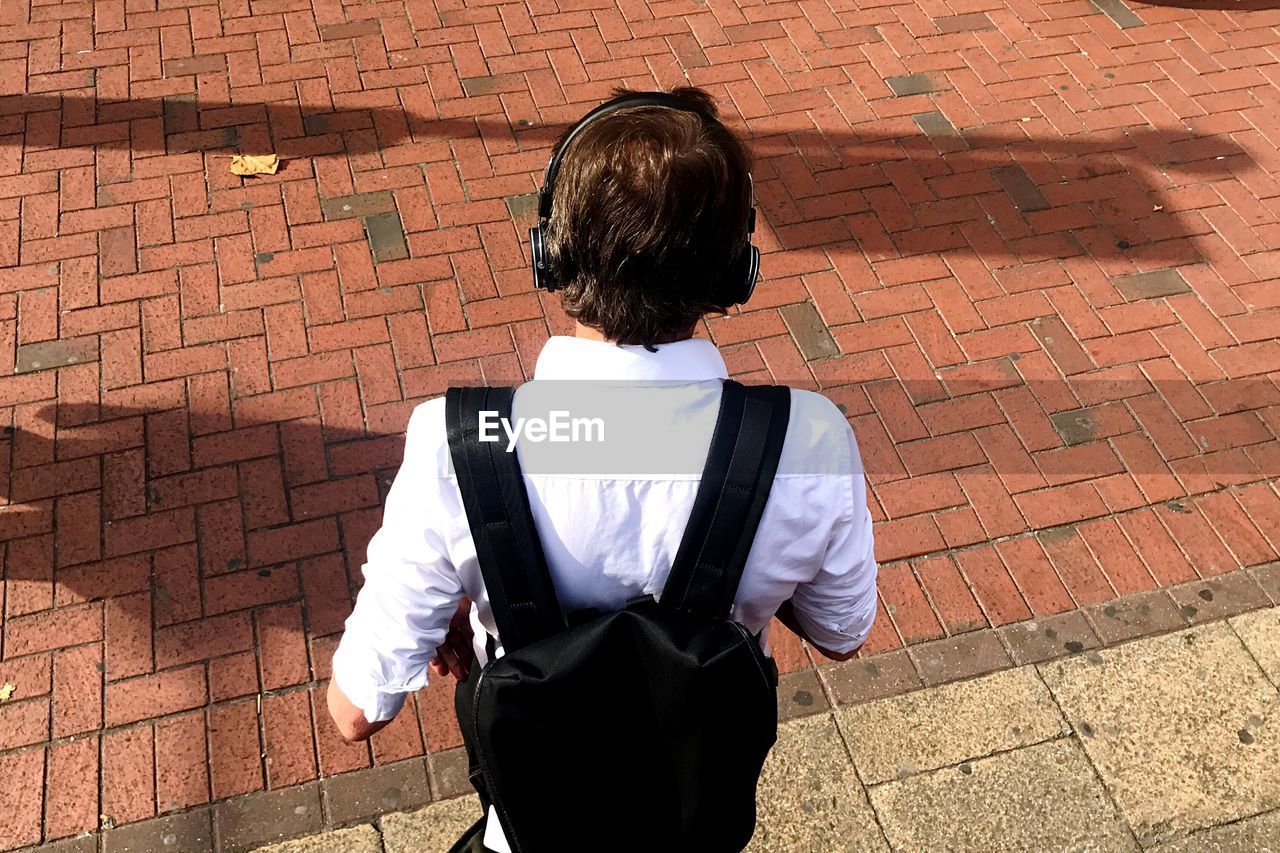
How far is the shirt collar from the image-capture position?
5.12ft

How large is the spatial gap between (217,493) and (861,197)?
3053mm

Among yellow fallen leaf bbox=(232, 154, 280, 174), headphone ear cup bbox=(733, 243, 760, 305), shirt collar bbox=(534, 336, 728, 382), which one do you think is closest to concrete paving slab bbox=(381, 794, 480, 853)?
shirt collar bbox=(534, 336, 728, 382)

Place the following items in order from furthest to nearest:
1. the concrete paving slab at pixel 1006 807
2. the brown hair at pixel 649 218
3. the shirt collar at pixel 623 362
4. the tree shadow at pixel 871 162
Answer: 1. the tree shadow at pixel 871 162
2. the concrete paving slab at pixel 1006 807
3. the shirt collar at pixel 623 362
4. the brown hair at pixel 649 218

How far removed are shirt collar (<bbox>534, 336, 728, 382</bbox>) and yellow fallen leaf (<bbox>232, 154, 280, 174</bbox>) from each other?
11.7ft

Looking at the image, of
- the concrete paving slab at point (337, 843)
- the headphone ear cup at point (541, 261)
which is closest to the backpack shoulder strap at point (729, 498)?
the headphone ear cup at point (541, 261)

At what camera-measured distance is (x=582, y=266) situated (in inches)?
60.2

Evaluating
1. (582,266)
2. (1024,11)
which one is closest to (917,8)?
(1024,11)

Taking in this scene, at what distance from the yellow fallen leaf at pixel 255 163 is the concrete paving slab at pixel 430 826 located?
9.95ft

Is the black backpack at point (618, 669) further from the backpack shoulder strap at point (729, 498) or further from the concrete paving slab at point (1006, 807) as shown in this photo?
the concrete paving slab at point (1006, 807)

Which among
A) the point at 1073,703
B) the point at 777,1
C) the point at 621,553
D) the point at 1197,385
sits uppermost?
the point at 621,553

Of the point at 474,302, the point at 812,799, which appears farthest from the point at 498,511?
the point at 474,302

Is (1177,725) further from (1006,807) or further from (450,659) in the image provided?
(450,659)

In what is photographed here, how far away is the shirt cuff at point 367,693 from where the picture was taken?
1652 millimetres

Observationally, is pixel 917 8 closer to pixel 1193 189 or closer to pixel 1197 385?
pixel 1193 189
